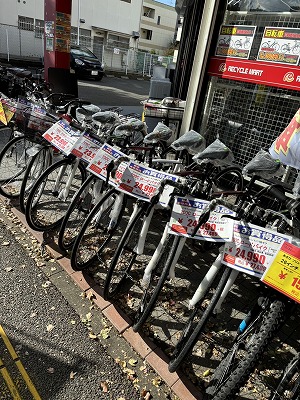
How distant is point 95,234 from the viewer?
3.51 m

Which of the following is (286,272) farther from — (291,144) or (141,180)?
(141,180)

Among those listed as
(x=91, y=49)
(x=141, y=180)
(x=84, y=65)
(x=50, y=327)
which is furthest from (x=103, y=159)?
(x=91, y=49)

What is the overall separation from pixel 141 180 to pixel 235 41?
3576mm

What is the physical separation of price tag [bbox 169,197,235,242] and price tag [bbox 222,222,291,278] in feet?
0.23

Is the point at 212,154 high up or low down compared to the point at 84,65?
up

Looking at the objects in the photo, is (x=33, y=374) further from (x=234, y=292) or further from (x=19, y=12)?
(x=19, y=12)

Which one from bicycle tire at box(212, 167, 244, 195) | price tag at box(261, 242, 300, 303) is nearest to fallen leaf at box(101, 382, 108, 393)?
price tag at box(261, 242, 300, 303)

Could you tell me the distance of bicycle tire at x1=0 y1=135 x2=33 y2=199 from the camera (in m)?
4.08

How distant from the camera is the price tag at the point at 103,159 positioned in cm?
283

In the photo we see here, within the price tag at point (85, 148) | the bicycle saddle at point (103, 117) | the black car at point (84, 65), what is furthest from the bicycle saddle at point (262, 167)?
the black car at point (84, 65)

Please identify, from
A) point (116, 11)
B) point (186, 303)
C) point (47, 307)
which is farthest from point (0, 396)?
point (116, 11)

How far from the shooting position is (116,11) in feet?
93.2

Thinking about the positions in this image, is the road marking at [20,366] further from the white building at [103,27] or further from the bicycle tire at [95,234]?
the white building at [103,27]

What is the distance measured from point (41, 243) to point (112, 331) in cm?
144
